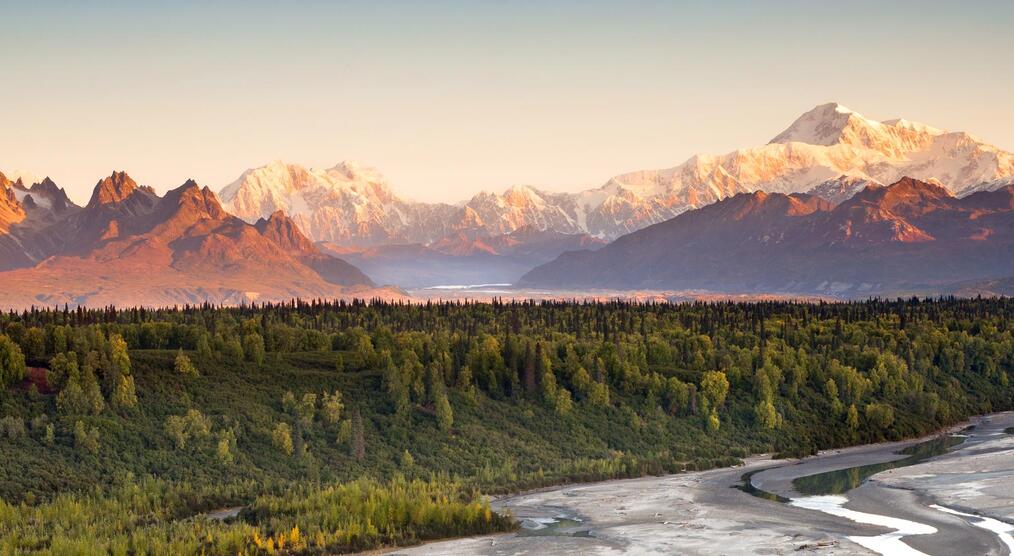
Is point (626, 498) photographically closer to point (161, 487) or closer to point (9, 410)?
point (161, 487)

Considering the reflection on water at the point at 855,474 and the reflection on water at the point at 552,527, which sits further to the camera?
the reflection on water at the point at 855,474

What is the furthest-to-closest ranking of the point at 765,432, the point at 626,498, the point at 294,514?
the point at 765,432 < the point at 626,498 < the point at 294,514

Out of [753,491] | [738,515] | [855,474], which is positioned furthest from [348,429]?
[855,474]


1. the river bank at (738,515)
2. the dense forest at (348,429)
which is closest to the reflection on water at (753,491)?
the river bank at (738,515)

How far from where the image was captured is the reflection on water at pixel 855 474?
131750 millimetres

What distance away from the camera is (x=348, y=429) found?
475ft

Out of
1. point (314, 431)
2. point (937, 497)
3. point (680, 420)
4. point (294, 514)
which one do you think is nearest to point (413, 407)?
point (314, 431)

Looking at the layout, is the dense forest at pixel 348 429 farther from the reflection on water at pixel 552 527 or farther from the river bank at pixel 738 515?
the river bank at pixel 738 515

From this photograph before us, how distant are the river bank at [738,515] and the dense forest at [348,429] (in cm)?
572

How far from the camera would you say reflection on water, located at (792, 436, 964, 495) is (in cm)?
13175

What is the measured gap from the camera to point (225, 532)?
324 feet

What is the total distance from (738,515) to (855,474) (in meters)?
35.3

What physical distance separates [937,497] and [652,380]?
65026mm

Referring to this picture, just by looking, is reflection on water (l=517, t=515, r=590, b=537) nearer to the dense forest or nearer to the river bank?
the river bank
